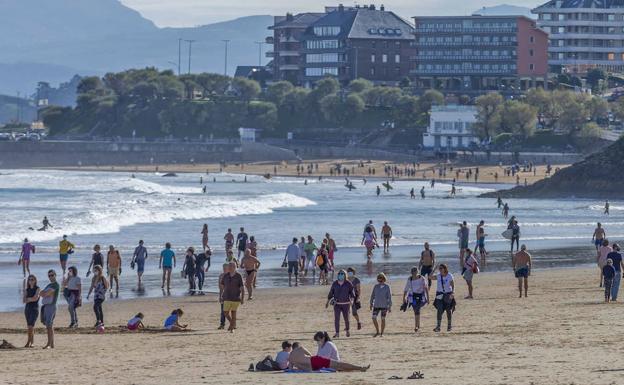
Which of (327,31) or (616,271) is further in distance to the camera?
(327,31)

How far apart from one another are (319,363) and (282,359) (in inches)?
20.8

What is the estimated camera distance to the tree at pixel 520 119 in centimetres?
12294

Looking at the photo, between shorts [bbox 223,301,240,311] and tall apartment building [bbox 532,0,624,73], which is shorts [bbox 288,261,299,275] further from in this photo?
tall apartment building [bbox 532,0,624,73]

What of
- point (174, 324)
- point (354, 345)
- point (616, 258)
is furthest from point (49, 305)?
point (616, 258)

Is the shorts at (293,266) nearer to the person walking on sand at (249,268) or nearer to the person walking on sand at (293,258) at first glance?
the person walking on sand at (293,258)

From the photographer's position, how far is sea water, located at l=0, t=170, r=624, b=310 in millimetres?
38750

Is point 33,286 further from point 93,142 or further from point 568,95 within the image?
point 93,142

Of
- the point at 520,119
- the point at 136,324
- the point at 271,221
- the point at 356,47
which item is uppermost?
the point at 356,47

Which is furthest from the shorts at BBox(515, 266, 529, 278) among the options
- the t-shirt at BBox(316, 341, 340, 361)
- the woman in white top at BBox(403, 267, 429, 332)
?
the t-shirt at BBox(316, 341, 340, 361)

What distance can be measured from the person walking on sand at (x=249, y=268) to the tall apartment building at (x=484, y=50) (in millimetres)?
116396

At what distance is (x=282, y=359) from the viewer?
18531 mm

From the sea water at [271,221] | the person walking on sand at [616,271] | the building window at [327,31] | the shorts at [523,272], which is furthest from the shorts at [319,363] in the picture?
the building window at [327,31]

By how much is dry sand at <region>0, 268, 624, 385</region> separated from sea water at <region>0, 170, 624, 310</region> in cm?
521

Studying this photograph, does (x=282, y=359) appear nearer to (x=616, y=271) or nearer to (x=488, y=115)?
(x=616, y=271)
